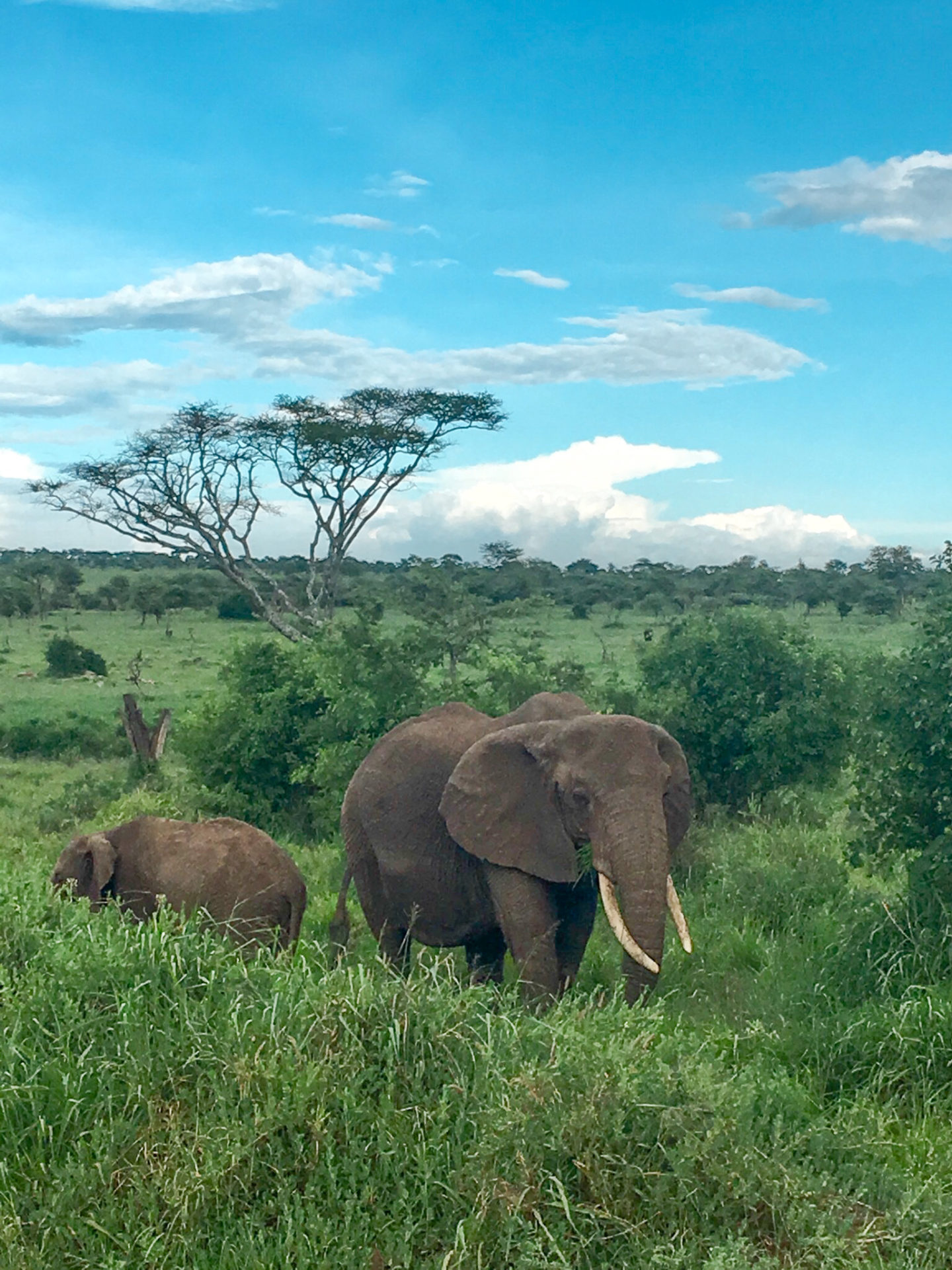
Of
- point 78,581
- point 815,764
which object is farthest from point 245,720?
point 78,581

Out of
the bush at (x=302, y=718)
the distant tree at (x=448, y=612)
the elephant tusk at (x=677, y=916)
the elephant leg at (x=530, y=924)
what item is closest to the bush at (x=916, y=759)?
the elephant tusk at (x=677, y=916)

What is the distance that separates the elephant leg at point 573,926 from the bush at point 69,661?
101 feet

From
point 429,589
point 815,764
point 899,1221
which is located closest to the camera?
point 899,1221

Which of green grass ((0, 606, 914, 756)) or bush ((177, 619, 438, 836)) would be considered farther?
green grass ((0, 606, 914, 756))

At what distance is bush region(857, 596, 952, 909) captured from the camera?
24.5ft

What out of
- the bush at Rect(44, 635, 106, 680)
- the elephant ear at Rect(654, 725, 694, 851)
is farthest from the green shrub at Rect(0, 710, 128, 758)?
the elephant ear at Rect(654, 725, 694, 851)

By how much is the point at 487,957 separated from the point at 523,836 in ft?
5.15

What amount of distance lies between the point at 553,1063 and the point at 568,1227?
22.7 inches

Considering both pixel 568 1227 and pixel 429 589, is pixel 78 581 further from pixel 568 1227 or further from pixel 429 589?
pixel 568 1227

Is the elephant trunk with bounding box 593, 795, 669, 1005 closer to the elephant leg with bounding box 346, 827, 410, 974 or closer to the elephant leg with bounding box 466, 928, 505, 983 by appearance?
the elephant leg with bounding box 466, 928, 505, 983

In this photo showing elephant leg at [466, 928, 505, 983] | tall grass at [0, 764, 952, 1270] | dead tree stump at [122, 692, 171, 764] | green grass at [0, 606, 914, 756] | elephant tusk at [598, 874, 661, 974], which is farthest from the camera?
green grass at [0, 606, 914, 756]

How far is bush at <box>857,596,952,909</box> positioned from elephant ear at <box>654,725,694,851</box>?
4.31 feet

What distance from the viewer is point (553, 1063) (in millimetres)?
4688

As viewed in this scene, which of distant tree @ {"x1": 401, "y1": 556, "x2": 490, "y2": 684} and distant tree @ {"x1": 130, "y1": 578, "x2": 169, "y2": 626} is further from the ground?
distant tree @ {"x1": 401, "y1": 556, "x2": 490, "y2": 684}
